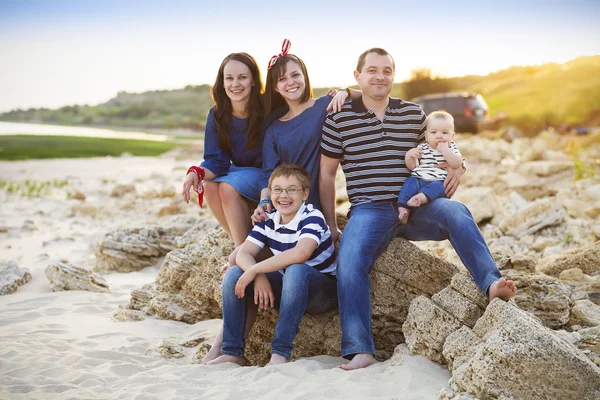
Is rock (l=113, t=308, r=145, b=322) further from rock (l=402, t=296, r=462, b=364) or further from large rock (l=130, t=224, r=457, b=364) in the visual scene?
rock (l=402, t=296, r=462, b=364)

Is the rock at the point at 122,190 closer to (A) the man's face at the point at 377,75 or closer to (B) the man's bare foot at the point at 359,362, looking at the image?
(A) the man's face at the point at 377,75

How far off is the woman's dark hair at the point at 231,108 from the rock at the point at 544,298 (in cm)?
243

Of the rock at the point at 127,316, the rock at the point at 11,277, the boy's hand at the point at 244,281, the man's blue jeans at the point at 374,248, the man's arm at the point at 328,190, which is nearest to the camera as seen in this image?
the man's blue jeans at the point at 374,248

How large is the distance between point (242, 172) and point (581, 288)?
3119 millimetres

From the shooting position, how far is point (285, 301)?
14.1 feet

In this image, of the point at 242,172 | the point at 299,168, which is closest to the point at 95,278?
the point at 242,172

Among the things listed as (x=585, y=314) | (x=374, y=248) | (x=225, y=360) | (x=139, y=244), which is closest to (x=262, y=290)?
(x=225, y=360)

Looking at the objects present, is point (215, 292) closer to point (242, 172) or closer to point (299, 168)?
point (242, 172)

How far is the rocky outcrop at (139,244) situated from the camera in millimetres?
7707

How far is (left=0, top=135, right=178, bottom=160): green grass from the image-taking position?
26.5 meters

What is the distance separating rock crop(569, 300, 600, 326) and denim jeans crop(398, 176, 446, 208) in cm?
138

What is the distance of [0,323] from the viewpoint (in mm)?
5574

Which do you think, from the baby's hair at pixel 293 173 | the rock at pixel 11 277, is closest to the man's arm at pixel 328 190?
the baby's hair at pixel 293 173

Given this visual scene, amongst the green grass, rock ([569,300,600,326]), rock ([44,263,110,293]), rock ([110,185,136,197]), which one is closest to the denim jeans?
rock ([569,300,600,326])
